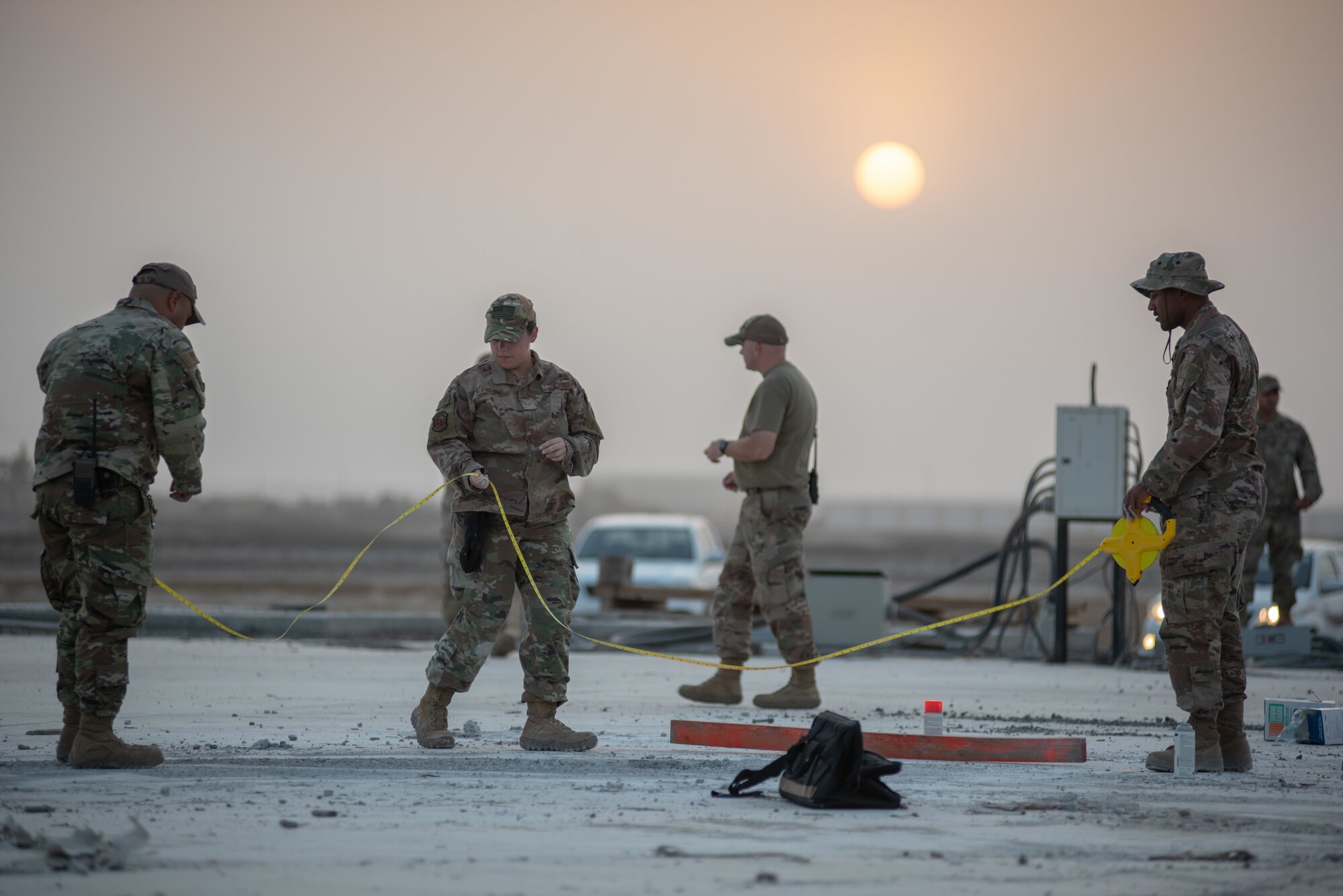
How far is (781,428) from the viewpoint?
819 centimetres

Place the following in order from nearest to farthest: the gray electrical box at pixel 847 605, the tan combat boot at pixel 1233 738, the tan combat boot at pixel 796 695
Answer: the tan combat boot at pixel 1233 738 → the tan combat boot at pixel 796 695 → the gray electrical box at pixel 847 605

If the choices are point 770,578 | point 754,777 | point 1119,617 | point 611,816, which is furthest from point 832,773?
point 1119,617

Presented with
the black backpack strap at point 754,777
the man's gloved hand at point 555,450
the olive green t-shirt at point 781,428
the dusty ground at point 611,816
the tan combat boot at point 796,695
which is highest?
the olive green t-shirt at point 781,428

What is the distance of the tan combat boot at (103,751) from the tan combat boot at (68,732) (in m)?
0.11

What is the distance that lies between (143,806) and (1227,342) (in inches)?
170

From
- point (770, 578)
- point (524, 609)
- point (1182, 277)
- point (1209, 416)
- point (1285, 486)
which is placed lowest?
point (524, 609)

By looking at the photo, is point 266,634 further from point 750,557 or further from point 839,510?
point 839,510

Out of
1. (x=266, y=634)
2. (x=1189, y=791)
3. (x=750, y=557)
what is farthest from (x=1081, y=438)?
(x=266, y=634)

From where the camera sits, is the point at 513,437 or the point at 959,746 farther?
the point at 513,437

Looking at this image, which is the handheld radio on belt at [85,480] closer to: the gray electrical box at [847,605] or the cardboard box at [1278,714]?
the cardboard box at [1278,714]

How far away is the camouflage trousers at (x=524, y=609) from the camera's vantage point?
20.5 feet

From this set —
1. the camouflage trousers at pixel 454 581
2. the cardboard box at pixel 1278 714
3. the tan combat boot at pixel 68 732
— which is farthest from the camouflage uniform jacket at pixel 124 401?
the cardboard box at pixel 1278 714

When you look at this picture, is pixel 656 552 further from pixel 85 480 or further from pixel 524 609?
pixel 85 480

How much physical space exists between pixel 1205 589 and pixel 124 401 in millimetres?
4257
